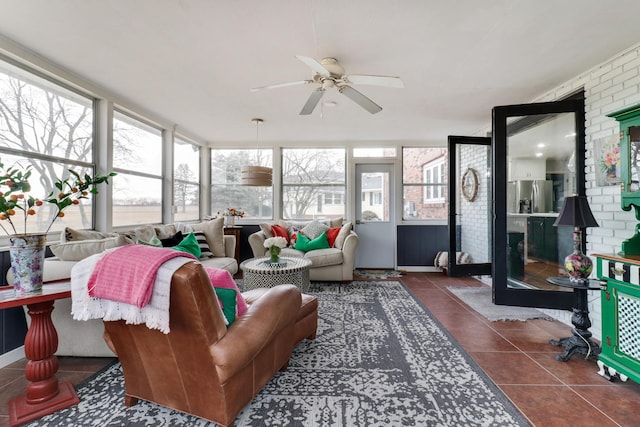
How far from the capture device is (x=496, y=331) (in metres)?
2.89

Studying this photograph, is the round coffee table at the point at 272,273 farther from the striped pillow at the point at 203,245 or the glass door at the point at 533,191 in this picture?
the glass door at the point at 533,191

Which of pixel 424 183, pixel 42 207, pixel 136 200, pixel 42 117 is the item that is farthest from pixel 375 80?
pixel 424 183

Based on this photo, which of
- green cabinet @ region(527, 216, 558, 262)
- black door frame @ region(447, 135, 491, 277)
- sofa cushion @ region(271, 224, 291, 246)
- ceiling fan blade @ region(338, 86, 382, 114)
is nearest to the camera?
ceiling fan blade @ region(338, 86, 382, 114)

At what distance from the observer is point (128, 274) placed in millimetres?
1280

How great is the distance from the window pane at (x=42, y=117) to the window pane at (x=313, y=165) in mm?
3253

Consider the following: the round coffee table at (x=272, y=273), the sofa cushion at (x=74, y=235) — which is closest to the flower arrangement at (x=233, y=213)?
the round coffee table at (x=272, y=273)

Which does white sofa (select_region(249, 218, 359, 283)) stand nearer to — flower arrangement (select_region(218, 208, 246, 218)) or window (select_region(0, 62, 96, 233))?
flower arrangement (select_region(218, 208, 246, 218))

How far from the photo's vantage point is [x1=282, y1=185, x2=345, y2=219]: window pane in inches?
232

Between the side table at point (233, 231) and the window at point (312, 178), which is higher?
the window at point (312, 178)

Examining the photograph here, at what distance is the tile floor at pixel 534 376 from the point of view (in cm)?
173

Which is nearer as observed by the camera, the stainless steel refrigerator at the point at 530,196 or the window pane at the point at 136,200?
the stainless steel refrigerator at the point at 530,196

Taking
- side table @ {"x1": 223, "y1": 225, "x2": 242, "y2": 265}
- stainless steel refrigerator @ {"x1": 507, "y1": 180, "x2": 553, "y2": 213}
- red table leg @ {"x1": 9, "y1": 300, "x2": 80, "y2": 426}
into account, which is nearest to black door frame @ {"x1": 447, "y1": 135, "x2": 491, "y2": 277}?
stainless steel refrigerator @ {"x1": 507, "y1": 180, "x2": 553, "y2": 213}

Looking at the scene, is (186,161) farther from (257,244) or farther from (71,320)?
(71,320)

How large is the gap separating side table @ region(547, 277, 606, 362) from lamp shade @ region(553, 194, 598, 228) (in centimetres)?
46
